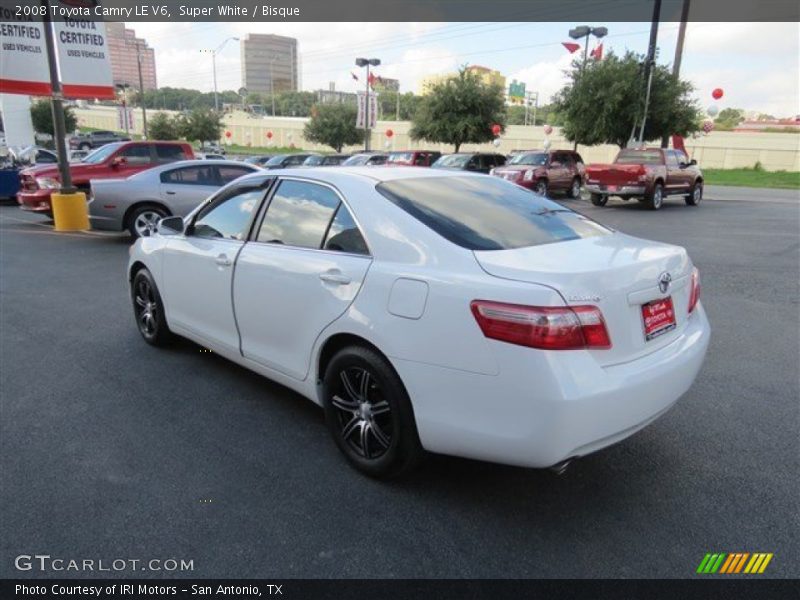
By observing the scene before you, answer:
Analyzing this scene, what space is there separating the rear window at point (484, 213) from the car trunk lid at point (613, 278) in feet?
0.47

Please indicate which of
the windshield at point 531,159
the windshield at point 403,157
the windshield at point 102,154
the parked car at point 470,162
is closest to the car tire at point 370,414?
the windshield at point 102,154

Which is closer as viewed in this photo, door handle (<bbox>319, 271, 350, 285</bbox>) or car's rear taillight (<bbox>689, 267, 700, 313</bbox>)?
door handle (<bbox>319, 271, 350, 285</bbox>)

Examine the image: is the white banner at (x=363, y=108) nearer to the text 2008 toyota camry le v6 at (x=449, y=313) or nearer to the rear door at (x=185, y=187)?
the rear door at (x=185, y=187)

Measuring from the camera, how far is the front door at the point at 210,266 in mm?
3975

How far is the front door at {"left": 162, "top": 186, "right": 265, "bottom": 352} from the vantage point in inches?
156

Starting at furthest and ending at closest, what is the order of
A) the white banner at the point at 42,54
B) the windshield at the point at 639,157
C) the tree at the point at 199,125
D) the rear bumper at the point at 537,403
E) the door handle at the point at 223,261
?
the tree at the point at 199,125, the windshield at the point at 639,157, the white banner at the point at 42,54, the door handle at the point at 223,261, the rear bumper at the point at 537,403

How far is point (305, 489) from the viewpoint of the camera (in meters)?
3.06

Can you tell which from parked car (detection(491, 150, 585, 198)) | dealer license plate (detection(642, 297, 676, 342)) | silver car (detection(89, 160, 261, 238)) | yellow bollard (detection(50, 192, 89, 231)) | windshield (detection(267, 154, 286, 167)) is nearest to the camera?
dealer license plate (detection(642, 297, 676, 342))

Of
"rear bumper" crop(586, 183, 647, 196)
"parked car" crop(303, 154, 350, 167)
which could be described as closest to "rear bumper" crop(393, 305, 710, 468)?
"rear bumper" crop(586, 183, 647, 196)

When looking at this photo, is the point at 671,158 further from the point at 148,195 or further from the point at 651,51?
the point at 148,195

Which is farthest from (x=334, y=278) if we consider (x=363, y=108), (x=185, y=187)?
(x=363, y=108)

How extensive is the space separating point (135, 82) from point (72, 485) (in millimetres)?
145648

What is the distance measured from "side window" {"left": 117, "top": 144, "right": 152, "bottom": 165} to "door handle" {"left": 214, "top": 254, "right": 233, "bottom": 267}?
1059 cm

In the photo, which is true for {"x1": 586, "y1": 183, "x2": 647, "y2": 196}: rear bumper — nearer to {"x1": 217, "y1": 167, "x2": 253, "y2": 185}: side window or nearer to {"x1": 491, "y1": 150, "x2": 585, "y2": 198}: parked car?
{"x1": 491, "y1": 150, "x2": 585, "y2": 198}: parked car
